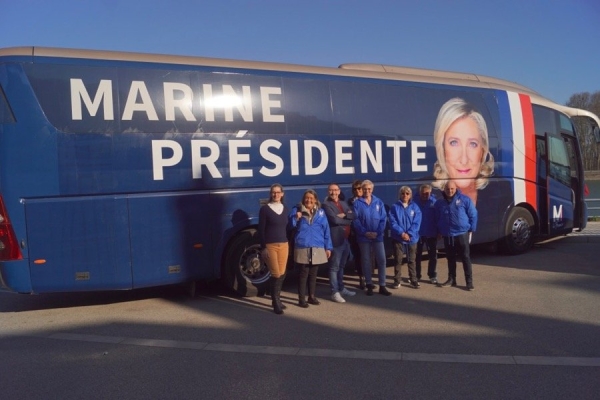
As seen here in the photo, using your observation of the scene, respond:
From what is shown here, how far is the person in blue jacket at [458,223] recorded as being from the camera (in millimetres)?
7941

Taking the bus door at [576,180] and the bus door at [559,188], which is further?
the bus door at [576,180]

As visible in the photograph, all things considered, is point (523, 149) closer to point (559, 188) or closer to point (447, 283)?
point (559, 188)

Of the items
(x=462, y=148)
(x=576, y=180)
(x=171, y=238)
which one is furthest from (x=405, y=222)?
(x=576, y=180)

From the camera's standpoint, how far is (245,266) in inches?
311

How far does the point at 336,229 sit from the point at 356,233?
0.41 meters

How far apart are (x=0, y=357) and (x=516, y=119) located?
945cm

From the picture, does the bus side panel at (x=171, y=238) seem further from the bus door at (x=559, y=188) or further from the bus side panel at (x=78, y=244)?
the bus door at (x=559, y=188)

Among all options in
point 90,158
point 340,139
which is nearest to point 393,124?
point 340,139

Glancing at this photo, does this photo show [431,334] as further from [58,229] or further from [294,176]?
[58,229]

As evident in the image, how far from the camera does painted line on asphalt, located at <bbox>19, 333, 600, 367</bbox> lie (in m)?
4.87

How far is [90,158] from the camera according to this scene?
6.66m

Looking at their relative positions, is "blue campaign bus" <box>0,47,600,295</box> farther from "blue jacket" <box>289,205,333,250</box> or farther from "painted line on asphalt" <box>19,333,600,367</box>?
"painted line on asphalt" <box>19,333,600,367</box>

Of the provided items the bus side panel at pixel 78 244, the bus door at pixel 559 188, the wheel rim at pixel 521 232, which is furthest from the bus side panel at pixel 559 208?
the bus side panel at pixel 78 244

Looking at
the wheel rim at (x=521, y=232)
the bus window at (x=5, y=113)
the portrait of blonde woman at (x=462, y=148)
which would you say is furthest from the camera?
the wheel rim at (x=521, y=232)
